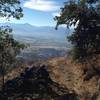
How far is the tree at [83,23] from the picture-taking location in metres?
39.3

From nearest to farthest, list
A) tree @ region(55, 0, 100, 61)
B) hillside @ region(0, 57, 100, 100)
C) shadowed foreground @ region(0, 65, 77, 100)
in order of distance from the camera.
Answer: shadowed foreground @ region(0, 65, 77, 100) < hillside @ region(0, 57, 100, 100) < tree @ region(55, 0, 100, 61)

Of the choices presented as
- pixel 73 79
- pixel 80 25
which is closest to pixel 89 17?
pixel 80 25

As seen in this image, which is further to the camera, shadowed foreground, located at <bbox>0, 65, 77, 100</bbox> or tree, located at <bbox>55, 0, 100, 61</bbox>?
tree, located at <bbox>55, 0, 100, 61</bbox>

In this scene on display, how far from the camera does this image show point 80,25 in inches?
1561

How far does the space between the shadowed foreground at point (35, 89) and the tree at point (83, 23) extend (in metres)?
5.29

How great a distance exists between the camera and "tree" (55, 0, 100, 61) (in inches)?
1547

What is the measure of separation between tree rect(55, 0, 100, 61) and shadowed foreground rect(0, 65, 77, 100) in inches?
208

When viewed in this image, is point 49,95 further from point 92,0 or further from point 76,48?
point 92,0

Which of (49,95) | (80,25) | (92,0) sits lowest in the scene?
(49,95)

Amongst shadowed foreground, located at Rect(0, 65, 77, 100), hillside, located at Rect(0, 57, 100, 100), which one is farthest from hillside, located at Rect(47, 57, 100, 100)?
shadowed foreground, located at Rect(0, 65, 77, 100)

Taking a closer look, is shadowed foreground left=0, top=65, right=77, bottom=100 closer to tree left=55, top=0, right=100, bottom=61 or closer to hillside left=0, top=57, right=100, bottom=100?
hillside left=0, top=57, right=100, bottom=100

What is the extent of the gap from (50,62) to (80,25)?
8.59 metres

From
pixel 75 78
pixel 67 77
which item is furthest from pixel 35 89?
pixel 75 78

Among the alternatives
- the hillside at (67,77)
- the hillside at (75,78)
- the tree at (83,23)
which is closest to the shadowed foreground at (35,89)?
the hillside at (67,77)
